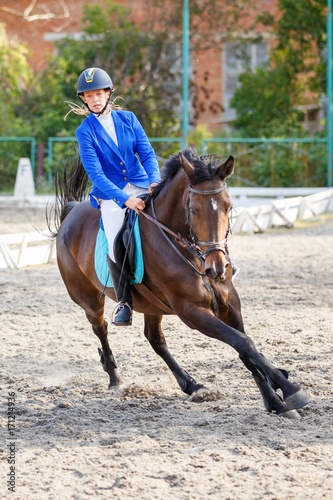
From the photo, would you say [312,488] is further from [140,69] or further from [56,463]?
[140,69]

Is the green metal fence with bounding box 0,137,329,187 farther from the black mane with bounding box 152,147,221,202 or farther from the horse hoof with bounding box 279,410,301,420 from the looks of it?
the horse hoof with bounding box 279,410,301,420

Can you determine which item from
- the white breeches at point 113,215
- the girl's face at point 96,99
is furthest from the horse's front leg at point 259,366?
the girl's face at point 96,99

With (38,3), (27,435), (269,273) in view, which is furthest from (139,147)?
Answer: (38,3)

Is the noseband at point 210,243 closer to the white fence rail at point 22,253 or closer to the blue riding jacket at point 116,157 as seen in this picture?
the blue riding jacket at point 116,157

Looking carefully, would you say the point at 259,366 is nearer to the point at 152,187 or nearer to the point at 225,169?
the point at 225,169

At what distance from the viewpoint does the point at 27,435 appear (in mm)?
4613

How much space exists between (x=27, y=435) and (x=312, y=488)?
80.1 inches

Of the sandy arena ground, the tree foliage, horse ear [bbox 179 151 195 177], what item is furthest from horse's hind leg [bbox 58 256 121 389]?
the tree foliage

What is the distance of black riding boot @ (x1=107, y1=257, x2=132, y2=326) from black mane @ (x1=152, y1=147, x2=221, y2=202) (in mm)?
672

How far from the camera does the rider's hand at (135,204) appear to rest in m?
5.01

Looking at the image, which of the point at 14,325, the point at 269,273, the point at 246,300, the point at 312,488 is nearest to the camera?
the point at 312,488

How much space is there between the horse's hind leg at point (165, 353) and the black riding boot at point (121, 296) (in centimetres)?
57

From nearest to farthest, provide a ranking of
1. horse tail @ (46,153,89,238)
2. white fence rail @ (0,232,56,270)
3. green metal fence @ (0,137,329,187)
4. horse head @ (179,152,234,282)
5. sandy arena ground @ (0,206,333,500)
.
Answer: sandy arena ground @ (0,206,333,500) → horse head @ (179,152,234,282) → horse tail @ (46,153,89,238) → white fence rail @ (0,232,56,270) → green metal fence @ (0,137,329,187)

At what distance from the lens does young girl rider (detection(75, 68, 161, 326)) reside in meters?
5.14
